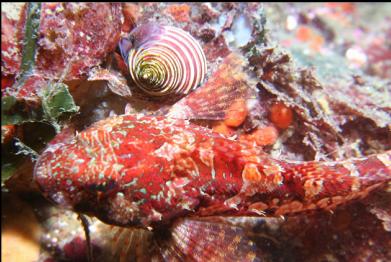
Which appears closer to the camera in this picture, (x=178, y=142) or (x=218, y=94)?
(x=178, y=142)

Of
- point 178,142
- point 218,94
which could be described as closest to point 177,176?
point 178,142

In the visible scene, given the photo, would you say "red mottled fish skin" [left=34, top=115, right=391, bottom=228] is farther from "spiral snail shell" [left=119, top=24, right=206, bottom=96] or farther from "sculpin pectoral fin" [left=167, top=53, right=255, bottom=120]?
"spiral snail shell" [left=119, top=24, right=206, bottom=96]

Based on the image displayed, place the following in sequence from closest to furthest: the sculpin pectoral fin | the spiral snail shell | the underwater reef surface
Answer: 1. the underwater reef surface
2. the spiral snail shell
3. the sculpin pectoral fin

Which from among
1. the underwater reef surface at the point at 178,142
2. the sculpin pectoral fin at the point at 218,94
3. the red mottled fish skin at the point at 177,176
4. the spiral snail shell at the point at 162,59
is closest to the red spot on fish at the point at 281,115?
the underwater reef surface at the point at 178,142

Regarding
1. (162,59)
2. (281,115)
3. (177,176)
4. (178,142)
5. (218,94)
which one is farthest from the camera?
(281,115)

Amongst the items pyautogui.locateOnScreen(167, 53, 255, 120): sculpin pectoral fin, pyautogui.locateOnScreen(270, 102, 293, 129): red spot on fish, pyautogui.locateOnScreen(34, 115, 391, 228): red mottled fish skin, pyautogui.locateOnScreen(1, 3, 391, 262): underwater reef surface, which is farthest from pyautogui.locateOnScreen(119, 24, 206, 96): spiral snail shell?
pyautogui.locateOnScreen(270, 102, 293, 129): red spot on fish

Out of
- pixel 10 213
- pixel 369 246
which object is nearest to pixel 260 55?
pixel 369 246

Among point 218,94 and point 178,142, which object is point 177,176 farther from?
point 218,94
